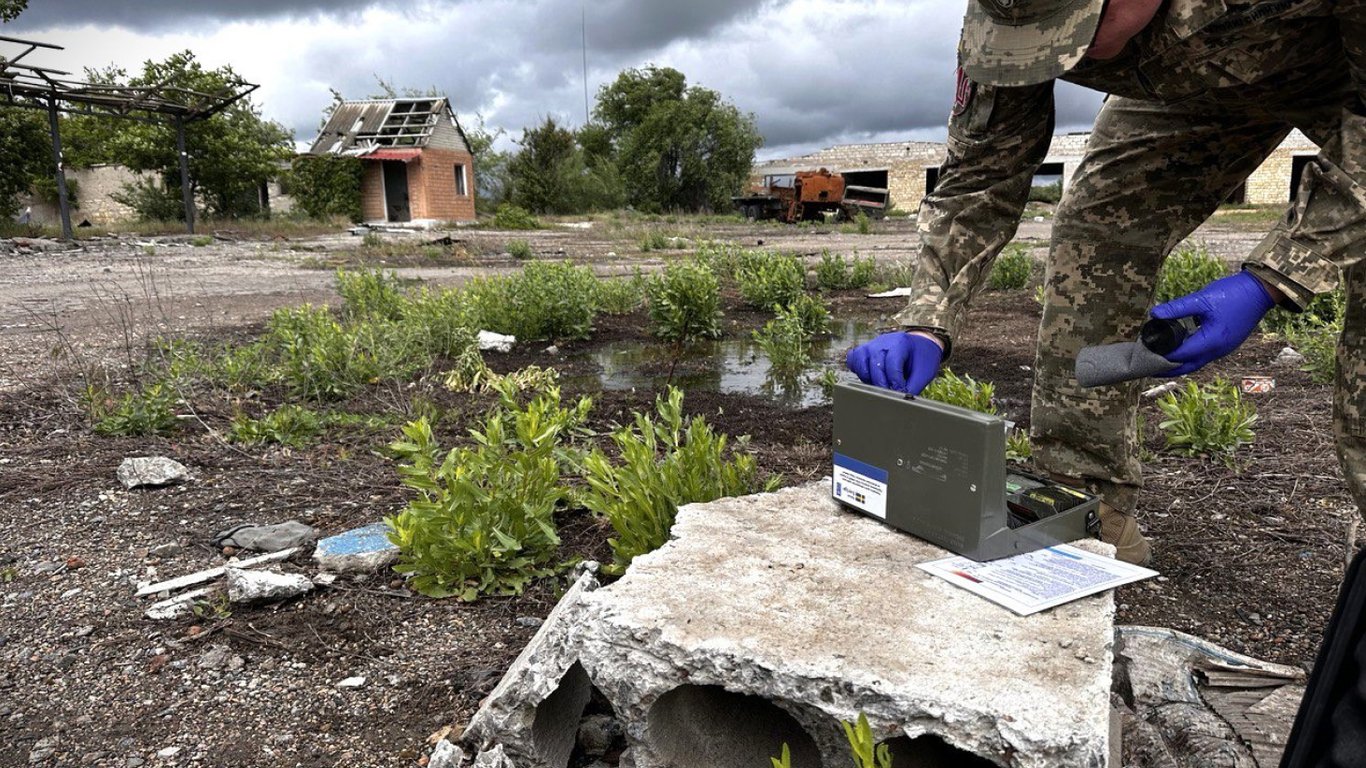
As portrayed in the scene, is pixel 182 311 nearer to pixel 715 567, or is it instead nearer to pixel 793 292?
pixel 793 292

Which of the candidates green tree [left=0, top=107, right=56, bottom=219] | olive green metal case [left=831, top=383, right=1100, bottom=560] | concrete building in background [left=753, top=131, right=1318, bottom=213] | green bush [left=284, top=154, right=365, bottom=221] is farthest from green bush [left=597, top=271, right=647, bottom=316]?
concrete building in background [left=753, top=131, right=1318, bottom=213]

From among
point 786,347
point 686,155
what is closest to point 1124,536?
point 786,347

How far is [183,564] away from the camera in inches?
102

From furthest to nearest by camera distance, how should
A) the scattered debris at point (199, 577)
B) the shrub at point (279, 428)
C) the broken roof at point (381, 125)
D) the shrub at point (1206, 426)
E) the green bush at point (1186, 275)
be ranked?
the broken roof at point (381, 125), the green bush at point (1186, 275), the shrub at point (279, 428), the shrub at point (1206, 426), the scattered debris at point (199, 577)

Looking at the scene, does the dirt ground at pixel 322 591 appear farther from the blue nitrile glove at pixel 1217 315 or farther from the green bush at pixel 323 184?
the green bush at pixel 323 184

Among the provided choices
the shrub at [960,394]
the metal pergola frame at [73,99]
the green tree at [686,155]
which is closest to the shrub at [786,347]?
the shrub at [960,394]

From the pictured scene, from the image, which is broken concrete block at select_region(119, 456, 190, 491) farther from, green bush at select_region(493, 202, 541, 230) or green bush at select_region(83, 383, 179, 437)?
green bush at select_region(493, 202, 541, 230)

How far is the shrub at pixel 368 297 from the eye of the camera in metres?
6.05

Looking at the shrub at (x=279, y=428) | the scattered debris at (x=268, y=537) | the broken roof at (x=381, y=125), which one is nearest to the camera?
the scattered debris at (x=268, y=537)

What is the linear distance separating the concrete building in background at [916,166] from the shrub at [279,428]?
33738 millimetres

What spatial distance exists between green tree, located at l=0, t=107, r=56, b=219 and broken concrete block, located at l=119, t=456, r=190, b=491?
81.7 feet

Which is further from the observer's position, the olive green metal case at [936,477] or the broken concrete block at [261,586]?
the broken concrete block at [261,586]

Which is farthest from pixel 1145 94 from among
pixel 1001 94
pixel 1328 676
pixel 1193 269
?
pixel 1193 269

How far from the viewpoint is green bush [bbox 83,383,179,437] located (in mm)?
3750
